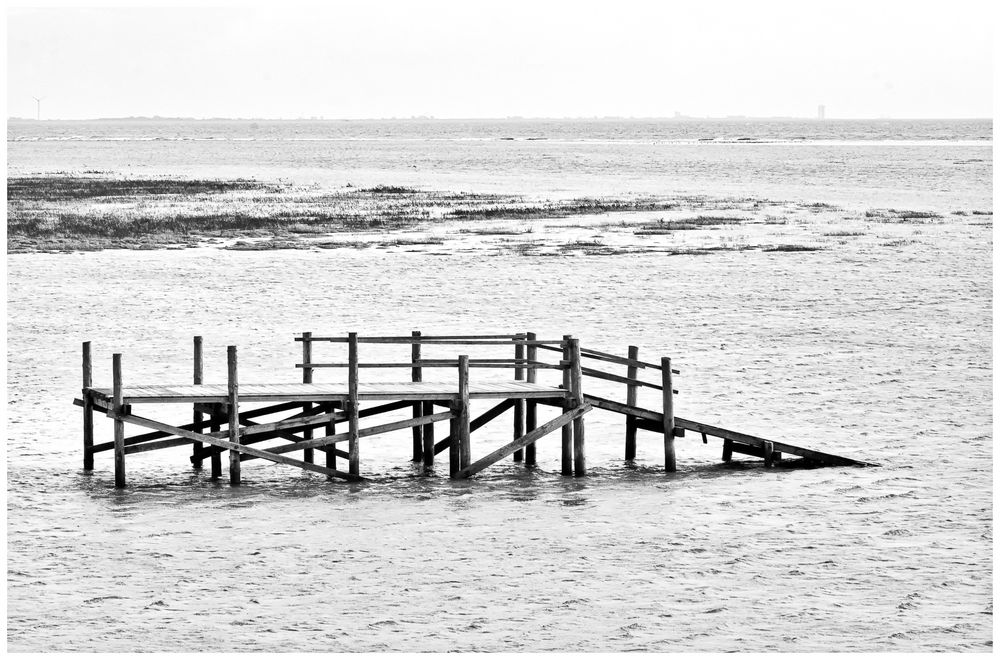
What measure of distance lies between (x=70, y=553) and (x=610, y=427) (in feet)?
28.3

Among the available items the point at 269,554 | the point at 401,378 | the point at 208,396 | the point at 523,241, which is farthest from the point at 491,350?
the point at 523,241

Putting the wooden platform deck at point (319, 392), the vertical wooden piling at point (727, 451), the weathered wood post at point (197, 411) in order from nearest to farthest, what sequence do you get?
the wooden platform deck at point (319, 392)
the weathered wood post at point (197, 411)
the vertical wooden piling at point (727, 451)

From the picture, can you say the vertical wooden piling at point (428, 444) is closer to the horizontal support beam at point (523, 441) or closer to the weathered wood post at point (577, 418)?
the horizontal support beam at point (523, 441)

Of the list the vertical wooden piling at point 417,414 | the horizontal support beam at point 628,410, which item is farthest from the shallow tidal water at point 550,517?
the horizontal support beam at point 628,410

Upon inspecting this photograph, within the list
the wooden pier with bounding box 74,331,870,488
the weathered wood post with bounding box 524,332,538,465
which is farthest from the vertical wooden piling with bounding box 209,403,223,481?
the weathered wood post with bounding box 524,332,538,465

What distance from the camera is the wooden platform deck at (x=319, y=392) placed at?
17.2 meters

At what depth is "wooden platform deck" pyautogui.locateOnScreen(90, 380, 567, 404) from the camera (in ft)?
56.6

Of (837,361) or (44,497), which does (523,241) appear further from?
(44,497)

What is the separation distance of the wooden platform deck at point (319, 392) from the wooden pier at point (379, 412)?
0.04 ft

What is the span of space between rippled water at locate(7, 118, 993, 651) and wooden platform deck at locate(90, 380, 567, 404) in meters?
1.03

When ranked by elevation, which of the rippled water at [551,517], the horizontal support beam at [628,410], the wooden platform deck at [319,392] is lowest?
the rippled water at [551,517]

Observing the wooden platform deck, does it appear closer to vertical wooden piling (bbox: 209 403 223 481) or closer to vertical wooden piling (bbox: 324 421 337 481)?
vertical wooden piling (bbox: 209 403 223 481)

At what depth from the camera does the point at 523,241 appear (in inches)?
1762

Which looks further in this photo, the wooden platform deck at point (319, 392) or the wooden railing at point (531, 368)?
the wooden railing at point (531, 368)
